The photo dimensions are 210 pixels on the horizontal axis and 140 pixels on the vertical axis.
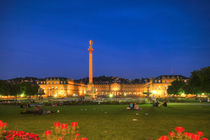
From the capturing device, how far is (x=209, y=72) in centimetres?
3331

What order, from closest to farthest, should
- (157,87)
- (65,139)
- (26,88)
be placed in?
(65,139), (26,88), (157,87)

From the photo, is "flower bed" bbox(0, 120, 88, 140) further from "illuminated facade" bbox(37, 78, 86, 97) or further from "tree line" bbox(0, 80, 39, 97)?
"illuminated facade" bbox(37, 78, 86, 97)

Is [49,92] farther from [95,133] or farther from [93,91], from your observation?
[95,133]

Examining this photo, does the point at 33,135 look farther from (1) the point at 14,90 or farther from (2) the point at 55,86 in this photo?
(2) the point at 55,86

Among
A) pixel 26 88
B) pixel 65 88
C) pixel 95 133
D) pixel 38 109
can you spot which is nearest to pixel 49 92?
pixel 65 88

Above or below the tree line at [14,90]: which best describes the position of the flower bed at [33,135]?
below

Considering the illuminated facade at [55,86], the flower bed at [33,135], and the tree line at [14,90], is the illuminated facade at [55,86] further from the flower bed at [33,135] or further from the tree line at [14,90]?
the flower bed at [33,135]

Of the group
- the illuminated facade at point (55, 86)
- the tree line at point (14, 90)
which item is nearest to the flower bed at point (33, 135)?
the tree line at point (14, 90)

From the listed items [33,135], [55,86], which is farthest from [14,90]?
[55,86]

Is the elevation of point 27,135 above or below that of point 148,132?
above

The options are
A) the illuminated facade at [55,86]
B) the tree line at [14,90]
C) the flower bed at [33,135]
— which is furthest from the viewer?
the illuminated facade at [55,86]

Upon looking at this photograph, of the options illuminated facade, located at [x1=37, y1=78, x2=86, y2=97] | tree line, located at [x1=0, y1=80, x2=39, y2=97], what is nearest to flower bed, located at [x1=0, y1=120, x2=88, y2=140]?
tree line, located at [x1=0, y1=80, x2=39, y2=97]

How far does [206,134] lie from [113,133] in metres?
5.74

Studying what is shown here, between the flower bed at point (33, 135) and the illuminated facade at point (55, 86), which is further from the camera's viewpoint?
the illuminated facade at point (55, 86)
